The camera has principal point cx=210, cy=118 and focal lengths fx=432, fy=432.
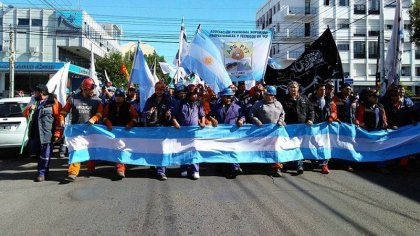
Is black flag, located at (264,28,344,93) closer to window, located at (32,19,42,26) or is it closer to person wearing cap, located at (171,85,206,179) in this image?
person wearing cap, located at (171,85,206,179)

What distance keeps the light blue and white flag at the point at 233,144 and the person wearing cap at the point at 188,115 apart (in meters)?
0.13

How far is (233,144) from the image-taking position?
8.34 metres

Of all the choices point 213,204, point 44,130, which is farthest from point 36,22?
point 213,204

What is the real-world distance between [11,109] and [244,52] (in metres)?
5.93

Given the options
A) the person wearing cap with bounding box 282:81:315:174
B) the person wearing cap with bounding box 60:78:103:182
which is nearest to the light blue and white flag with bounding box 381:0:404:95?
the person wearing cap with bounding box 282:81:315:174

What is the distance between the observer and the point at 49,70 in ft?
135

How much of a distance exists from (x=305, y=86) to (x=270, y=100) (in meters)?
2.27

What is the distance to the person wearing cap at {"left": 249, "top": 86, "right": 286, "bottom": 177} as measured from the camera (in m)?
8.29

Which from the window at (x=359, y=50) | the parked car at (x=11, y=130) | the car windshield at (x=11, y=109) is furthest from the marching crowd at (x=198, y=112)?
the window at (x=359, y=50)

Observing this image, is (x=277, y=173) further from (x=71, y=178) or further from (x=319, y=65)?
(x=71, y=178)

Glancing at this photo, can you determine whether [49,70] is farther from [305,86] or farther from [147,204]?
[147,204]

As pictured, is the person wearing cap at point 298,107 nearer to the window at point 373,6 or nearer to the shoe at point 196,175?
the shoe at point 196,175

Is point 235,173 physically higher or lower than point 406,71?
lower

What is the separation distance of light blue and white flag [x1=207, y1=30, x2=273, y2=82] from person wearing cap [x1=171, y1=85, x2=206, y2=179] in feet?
7.50
